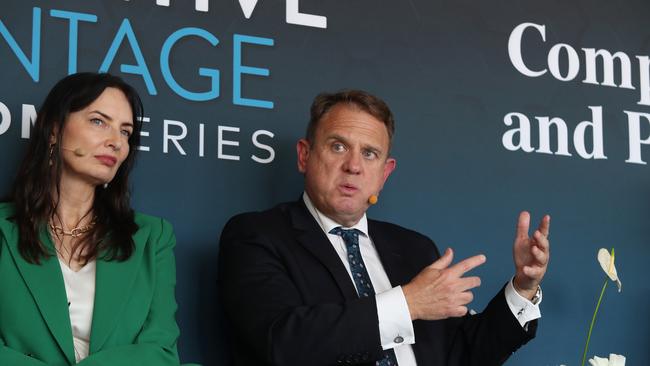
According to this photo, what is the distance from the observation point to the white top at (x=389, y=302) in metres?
2.30

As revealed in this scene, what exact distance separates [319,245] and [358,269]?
124mm

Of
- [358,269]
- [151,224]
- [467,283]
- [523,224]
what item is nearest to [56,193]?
[151,224]

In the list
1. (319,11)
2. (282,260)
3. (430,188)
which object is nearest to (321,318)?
(282,260)

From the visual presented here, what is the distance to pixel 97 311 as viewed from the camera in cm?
230

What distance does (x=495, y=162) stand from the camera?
3.32m

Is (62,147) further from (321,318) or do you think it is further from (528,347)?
(528,347)

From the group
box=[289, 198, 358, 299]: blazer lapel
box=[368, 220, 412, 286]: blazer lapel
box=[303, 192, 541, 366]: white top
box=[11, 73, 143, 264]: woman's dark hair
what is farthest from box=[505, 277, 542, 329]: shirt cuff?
box=[11, 73, 143, 264]: woman's dark hair

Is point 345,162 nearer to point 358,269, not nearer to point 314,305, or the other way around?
point 358,269

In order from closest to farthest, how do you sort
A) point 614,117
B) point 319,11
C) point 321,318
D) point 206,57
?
point 321,318 → point 206,57 → point 319,11 → point 614,117

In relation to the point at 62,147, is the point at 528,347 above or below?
below

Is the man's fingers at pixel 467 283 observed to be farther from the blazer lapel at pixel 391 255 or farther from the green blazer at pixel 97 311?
the green blazer at pixel 97 311

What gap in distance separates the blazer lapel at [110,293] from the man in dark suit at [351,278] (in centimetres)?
26

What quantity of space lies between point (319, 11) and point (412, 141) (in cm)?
51

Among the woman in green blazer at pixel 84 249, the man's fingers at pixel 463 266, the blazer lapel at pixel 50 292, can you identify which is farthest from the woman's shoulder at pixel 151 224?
the man's fingers at pixel 463 266
